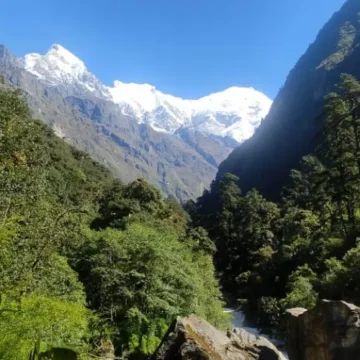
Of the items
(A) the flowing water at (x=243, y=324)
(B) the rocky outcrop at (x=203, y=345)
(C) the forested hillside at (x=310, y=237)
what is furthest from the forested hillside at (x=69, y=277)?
(A) the flowing water at (x=243, y=324)

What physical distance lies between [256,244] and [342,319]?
53.9 meters

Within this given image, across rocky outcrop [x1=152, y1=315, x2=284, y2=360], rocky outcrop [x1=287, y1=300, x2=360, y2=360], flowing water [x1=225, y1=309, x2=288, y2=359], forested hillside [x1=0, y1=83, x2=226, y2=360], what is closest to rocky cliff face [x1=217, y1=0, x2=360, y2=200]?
flowing water [x1=225, y1=309, x2=288, y2=359]

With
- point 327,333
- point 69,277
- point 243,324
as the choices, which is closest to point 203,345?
point 327,333

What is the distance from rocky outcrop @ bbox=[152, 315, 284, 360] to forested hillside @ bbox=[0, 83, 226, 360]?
2.81m

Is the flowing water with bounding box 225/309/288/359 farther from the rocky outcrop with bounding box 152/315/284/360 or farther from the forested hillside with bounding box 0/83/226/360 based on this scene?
the rocky outcrop with bounding box 152/315/284/360

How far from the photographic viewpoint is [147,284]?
76.6 feet

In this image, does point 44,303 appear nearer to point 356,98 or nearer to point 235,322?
point 356,98

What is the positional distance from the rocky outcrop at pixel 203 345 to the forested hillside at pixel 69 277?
9.23 feet

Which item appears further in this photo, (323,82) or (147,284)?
(323,82)

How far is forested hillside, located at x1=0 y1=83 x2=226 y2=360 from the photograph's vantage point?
42.4ft


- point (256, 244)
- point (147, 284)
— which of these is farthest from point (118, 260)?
point (256, 244)

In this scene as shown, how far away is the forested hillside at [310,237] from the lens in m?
31.0

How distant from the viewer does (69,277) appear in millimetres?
20531

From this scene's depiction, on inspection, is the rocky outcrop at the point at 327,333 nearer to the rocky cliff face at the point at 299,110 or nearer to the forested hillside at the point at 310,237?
the forested hillside at the point at 310,237
